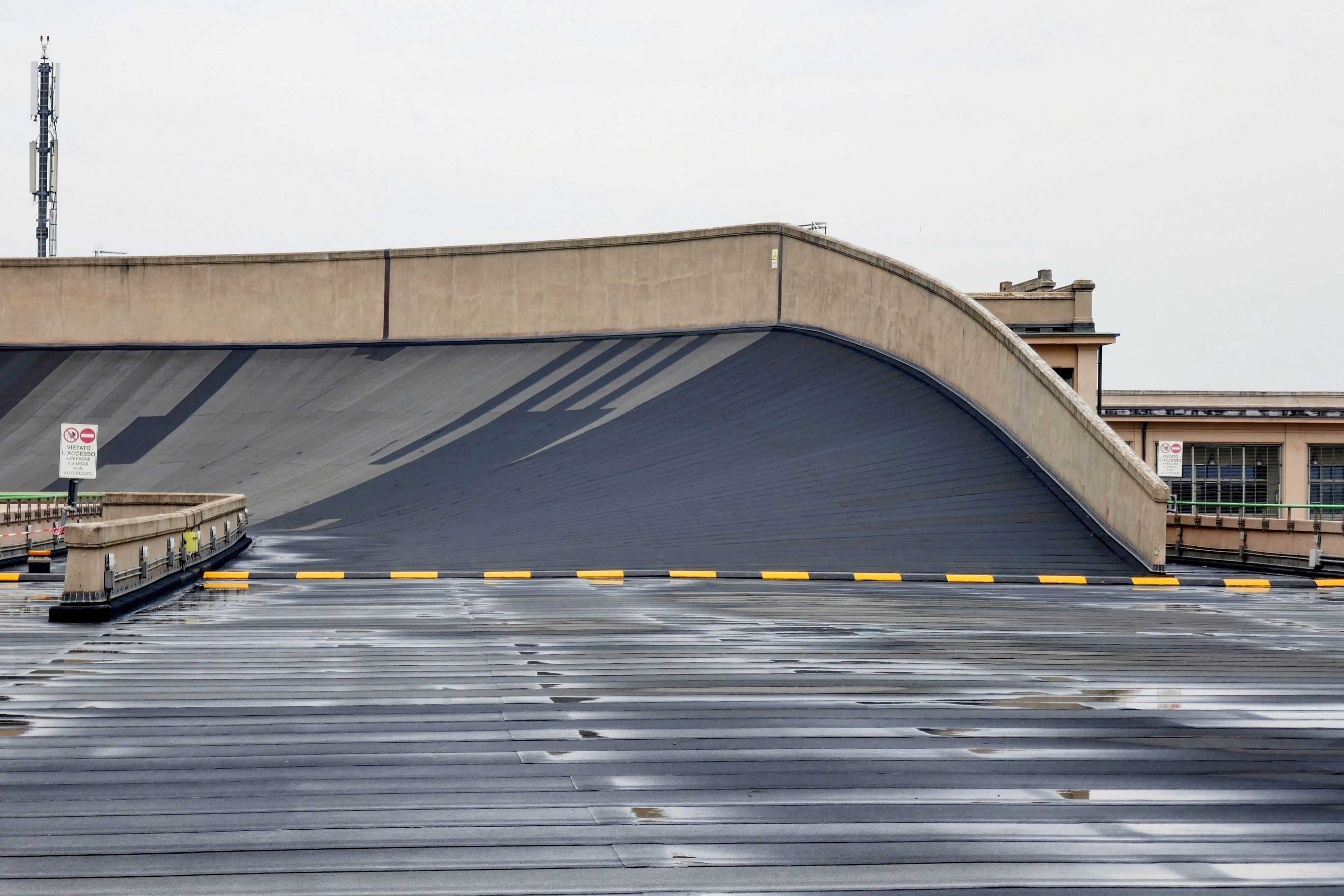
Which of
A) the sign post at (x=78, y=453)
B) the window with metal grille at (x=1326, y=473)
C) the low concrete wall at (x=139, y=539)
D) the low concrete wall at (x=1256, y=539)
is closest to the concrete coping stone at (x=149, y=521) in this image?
the low concrete wall at (x=139, y=539)

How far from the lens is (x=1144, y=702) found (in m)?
9.04

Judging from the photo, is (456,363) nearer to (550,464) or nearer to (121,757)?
(550,464)

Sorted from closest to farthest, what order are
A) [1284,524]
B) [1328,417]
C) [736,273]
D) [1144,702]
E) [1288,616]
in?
[1144,702] → [1288,616] → [1284,524] → [736,273] → [1328,417]

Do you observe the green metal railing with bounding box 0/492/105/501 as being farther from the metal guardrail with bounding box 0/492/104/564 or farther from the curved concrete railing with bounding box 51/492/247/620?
the curved concrete railing with bounding box 51/492/247/620

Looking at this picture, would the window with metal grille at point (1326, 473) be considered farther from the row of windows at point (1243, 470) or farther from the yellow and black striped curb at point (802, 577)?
the yellow and black striped curb at point (802, 577)

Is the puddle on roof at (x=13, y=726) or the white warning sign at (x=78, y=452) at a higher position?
the white warning sign at (x=78, y=452)

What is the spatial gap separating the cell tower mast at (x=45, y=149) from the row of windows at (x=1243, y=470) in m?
58.4

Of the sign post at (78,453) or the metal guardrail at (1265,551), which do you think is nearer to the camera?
the sign post at (78,453)

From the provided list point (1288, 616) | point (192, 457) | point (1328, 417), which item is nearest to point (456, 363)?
point (192, 457)

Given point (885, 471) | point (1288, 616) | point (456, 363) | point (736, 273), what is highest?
point (736, 273)

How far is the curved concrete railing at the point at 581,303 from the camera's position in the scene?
89.6ft

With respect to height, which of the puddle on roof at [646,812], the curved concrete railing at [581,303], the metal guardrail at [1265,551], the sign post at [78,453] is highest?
the curved concrete railing at [581,303]

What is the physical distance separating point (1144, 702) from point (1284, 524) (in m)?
17.2

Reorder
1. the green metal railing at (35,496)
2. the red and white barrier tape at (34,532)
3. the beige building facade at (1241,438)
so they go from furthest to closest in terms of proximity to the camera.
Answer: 1. the beige building facade at (1241,438)
2. the green metal railing at (35,496)
3. the red and white barrier tape at (34,532)
